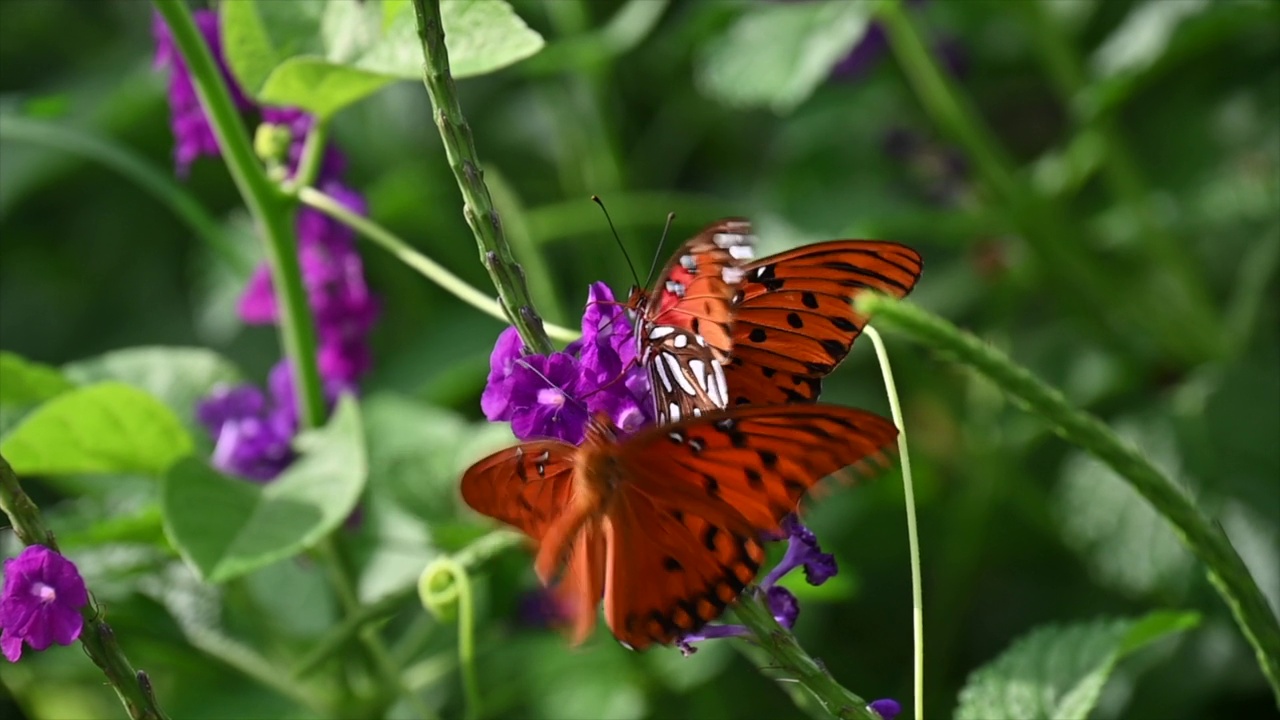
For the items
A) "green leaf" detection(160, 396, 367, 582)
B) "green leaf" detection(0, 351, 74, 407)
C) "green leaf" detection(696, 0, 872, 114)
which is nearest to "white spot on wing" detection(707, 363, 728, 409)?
"green leaf" detection(160, 396, 367, 582)

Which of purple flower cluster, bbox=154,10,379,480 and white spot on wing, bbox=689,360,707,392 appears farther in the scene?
purple flower cluster, bbox=154,10,379,480

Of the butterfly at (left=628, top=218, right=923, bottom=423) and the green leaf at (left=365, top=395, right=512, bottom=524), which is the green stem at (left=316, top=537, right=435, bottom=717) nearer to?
the green leaf at (left=365, top=395, right=512, bottom=524)

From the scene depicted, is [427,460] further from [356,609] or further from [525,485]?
[525,485]

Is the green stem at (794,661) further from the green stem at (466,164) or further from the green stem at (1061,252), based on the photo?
the green stem at (1061,252)

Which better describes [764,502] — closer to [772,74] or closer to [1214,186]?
[772,74]

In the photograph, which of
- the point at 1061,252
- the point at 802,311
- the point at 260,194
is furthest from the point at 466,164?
the point at 1061,252

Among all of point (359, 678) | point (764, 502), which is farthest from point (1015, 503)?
point (764, 502)
